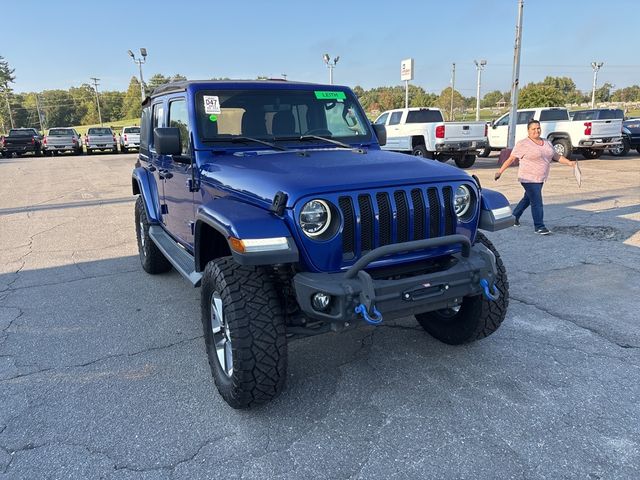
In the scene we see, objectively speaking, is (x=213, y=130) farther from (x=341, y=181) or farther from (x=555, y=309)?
(x=555, y=309)

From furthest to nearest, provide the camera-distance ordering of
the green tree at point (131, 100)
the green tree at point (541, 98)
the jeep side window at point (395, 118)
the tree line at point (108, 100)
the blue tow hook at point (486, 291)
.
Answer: the green tree at point (131, 100) < the tree line at point (108, 100) < the green tree at point (541, 98) < the jeep side window at point (395, 118) < the blue tow hook at point (486, 291)

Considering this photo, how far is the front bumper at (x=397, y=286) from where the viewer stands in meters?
2.63

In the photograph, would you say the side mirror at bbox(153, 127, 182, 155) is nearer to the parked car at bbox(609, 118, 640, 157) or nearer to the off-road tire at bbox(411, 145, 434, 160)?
the off-road tire at bbox(411, 145, 434, 160)

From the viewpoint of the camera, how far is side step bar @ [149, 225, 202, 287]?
3.61 metres

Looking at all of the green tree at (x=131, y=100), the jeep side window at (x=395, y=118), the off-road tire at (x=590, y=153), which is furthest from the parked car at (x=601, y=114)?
the green tree at (x=131, y=100)

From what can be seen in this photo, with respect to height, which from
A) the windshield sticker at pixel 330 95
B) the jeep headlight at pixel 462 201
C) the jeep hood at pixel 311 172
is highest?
the windshield sticker at pixel 330 95

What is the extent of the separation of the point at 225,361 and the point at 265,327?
1.96 ft

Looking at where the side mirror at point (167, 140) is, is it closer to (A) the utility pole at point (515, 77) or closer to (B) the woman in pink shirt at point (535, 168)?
(B) the woman in pink shirt at point (535, 168)

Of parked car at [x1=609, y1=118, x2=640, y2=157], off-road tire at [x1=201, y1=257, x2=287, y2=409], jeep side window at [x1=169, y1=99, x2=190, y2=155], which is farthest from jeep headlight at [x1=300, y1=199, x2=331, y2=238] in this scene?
parked car at [x1=609, y1=118, x2=640, y2=157]

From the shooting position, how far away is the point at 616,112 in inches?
694

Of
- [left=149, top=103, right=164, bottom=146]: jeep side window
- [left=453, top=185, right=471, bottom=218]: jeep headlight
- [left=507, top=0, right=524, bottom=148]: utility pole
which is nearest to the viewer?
[left=453, top=185, right=471, bottom=218]: jeep headlight

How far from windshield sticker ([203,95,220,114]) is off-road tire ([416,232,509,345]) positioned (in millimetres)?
2226

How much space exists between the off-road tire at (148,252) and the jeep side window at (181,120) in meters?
1.47

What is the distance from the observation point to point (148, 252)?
5.60 m
